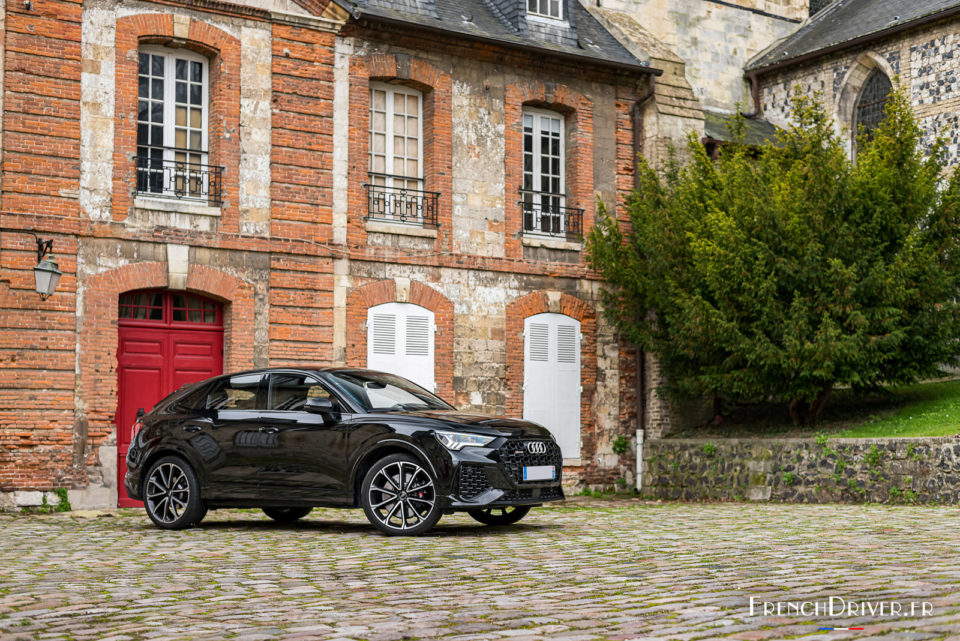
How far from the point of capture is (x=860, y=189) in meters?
16.7

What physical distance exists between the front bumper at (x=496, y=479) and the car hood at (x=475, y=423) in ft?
0.36

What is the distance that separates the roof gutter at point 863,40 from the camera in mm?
22000

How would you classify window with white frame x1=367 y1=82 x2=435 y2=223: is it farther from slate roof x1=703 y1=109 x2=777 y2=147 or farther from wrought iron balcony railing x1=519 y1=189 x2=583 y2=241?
slate roof x1=703 y1=109 x2=777 y2=147

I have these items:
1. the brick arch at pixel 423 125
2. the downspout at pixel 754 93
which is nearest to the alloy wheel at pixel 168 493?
the brick arch at pixel 423 125

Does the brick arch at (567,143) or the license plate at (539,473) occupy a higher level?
the brick arch at (567,143)

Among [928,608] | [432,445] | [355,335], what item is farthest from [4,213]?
[928,608]

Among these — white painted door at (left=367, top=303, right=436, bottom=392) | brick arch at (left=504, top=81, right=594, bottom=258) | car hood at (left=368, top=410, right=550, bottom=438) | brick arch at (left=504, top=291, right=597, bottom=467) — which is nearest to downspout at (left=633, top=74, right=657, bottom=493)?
brick arch at (left=504, top=291, right=597, bottom=467)

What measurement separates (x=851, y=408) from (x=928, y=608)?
13.4 meters

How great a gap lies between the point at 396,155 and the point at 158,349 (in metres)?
4.97

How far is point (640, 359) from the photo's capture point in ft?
67.2

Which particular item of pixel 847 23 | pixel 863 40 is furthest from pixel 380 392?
pixel 847 23

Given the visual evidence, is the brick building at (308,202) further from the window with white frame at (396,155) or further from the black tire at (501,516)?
the black tire at (501,516)

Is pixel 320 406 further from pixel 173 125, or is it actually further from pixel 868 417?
pixel 868 417

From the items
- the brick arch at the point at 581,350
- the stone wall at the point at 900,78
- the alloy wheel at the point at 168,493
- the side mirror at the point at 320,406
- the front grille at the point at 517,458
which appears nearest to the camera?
the front grille at the point at 517,458
